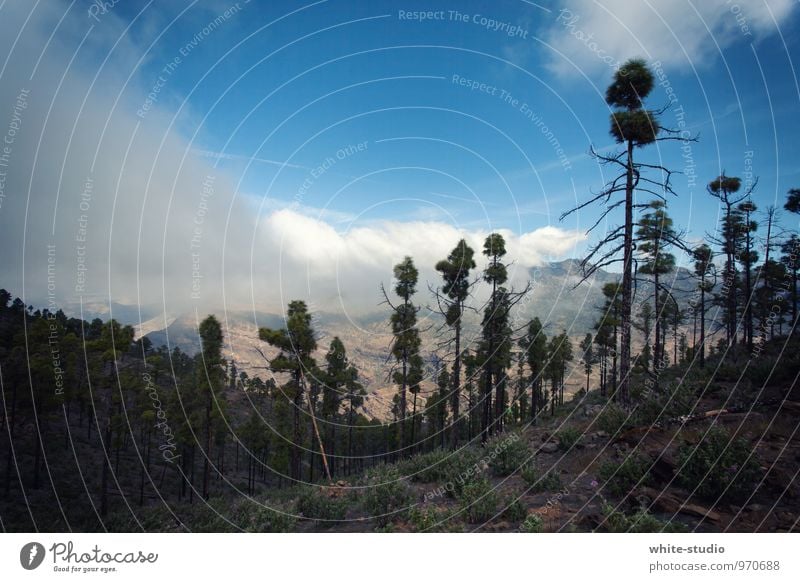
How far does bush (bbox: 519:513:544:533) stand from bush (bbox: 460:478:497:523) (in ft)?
2.44

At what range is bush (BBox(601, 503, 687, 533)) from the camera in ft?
19.3

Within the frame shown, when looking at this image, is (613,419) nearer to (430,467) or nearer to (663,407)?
(663,407)

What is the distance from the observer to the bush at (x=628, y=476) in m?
6.98

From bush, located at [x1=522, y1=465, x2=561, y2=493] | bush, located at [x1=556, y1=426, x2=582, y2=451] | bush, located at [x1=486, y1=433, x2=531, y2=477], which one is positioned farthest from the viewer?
bush, located at [x1=556, y1=426, x2=582, y2=451]

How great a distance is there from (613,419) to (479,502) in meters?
5.31

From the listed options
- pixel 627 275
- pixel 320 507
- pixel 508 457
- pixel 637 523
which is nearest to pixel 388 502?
pixel 320 507

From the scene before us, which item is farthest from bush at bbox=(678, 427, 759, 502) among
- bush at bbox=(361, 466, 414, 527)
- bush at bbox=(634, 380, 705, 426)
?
bush at bbox=(361, 466, 414, 527)

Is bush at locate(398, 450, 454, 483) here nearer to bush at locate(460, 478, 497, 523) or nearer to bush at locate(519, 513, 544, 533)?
bush at locate(460, 478, 497, 523)

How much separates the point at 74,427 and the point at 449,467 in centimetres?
6724

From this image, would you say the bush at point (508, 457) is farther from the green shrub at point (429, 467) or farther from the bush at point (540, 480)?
the green shrub at point (429, 467)

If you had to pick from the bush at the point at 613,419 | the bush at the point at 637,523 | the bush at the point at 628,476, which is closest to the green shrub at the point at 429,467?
the bush at the point at 628,476

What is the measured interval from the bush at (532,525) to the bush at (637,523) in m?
1.02
